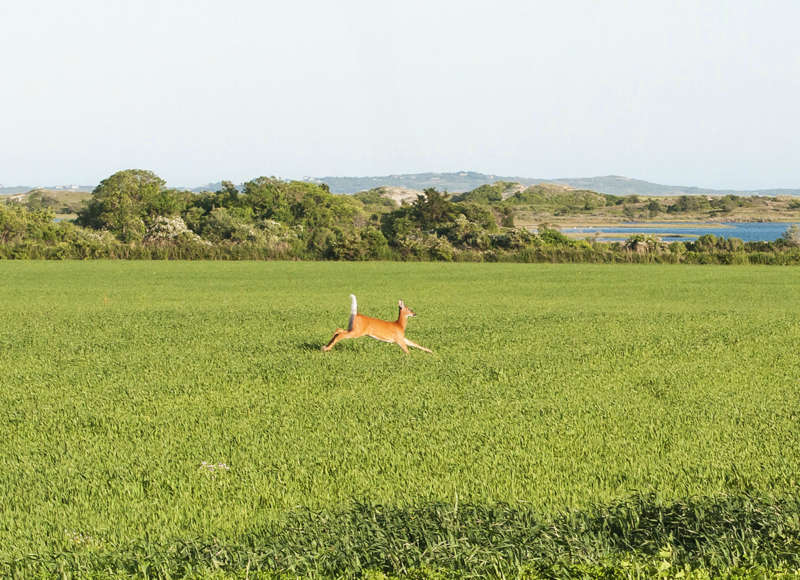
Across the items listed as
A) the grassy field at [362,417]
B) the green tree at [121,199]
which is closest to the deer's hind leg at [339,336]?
the grassy field at [362,417]

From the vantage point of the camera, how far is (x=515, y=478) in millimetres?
8062

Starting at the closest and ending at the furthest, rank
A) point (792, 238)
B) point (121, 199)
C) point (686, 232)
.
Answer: point (792, 238), point (121, 199), point (686, 232)

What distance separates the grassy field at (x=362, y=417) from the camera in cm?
745

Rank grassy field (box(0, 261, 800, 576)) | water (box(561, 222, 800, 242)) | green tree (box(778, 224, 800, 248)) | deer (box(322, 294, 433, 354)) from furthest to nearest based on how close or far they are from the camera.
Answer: water (box(561, 222, 800, 242)), green tree (box(778, 224, 800, 248)), deer (box(322, 294, 433, 354)), grassy field (box(0, 261, 800, 576))

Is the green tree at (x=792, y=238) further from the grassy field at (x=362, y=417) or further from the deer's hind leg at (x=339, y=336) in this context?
the deer's hind leg at (x=339, y=336)

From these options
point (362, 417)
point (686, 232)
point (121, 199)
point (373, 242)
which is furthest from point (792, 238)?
point (686, 232)

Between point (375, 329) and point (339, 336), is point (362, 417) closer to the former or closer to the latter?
point (375, 329)

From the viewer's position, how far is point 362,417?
10.8 metres

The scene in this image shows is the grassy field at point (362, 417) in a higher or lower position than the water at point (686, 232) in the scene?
higher

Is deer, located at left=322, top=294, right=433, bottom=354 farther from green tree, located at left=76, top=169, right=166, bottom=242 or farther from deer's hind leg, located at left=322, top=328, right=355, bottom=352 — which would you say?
green tree, located at left=76, top=169, right=166, bottom=242

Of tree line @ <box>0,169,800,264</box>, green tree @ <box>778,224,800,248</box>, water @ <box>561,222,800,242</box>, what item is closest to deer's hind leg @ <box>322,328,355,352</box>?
tree line @ <box>0,169,800,264</box>

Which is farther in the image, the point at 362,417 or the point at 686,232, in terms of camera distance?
the point at 686,232

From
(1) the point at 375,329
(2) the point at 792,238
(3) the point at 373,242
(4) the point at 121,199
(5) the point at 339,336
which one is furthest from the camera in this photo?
(4) the point at 121,199

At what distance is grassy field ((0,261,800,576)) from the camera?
293 inches
